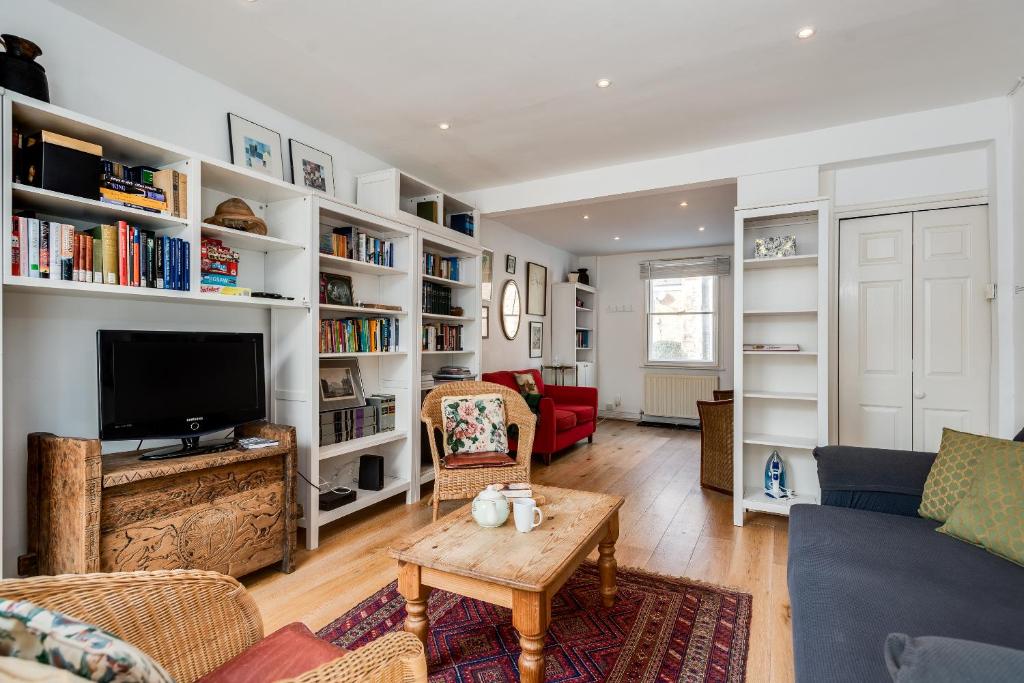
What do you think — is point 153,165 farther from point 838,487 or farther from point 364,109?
point 838,487

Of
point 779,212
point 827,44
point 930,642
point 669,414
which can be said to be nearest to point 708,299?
point 669,414

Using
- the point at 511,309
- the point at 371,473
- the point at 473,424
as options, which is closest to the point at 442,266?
the point at 473,424

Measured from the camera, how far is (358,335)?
343 cm

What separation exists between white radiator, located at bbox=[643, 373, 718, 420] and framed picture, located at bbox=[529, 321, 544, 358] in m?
1.73

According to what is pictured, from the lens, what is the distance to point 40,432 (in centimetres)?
216

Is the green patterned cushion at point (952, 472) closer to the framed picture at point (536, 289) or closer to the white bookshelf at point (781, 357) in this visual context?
the white bookshelf at point (781, 357)

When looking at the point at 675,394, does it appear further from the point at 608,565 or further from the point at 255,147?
the point at 255,147

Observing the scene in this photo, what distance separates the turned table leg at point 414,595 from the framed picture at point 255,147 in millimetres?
2247

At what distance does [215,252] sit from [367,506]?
6.33ft

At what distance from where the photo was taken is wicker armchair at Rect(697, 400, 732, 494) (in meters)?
3.94

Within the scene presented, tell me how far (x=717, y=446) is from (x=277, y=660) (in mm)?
3576

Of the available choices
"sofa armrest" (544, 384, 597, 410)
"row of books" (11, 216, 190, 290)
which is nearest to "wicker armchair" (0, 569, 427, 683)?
"row of books" (11, 216, 190, 290)

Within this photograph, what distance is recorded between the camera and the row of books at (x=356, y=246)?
326cm

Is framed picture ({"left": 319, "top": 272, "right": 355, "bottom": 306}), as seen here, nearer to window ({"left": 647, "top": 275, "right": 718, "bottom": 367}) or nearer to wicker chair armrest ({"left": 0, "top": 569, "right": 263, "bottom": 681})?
wicker chair armrest ({"left": 0, "top": 569, "right": 263, "bottom": 681})
